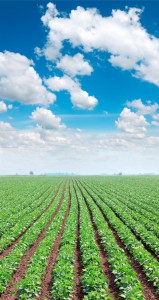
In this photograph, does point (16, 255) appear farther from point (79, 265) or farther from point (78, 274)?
point (78, 274)

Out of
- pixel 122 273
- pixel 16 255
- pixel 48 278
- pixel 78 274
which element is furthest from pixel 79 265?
pixel 16 255

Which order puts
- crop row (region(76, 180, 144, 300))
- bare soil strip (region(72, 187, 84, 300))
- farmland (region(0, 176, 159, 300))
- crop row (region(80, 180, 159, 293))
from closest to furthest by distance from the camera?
crop row (region(76, 180, 144, 300)) → farmland (region(0, 176, 159, 300)) → bare soil strip (region(72, 187, 84, 300)) → crop row (region(80, 180, 159, 293))

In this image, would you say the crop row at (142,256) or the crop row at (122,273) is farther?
the crop row at (142,256)

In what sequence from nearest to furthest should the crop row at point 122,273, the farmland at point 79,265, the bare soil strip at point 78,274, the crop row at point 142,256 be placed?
the crop row at point 122,273, the farmland at point 79,265, the bare soil strip at point 78,274, the crop row at point 142,256

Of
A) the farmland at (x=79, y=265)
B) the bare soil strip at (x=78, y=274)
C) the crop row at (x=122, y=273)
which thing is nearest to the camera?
the crop row at (x=122, y=273)

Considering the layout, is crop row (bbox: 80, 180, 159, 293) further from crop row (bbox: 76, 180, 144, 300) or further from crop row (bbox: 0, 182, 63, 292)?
crop row (bbox: 0, 182, 63, 292)

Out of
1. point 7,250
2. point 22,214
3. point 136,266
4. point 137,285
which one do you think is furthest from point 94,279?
point 22,214

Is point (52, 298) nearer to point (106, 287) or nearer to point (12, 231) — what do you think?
point (106, 287)

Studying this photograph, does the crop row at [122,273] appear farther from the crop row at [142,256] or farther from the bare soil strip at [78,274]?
the bare soil strip at [78,274]

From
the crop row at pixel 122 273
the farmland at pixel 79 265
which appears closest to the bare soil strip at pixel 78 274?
the farmland at pixel 79 265

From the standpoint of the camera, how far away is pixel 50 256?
14.8 metres

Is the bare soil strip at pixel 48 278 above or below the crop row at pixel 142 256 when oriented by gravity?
below

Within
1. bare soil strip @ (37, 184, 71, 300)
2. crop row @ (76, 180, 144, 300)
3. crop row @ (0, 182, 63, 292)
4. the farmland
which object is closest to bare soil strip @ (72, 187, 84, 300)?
the farmland

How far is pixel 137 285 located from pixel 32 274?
427 centimetres
